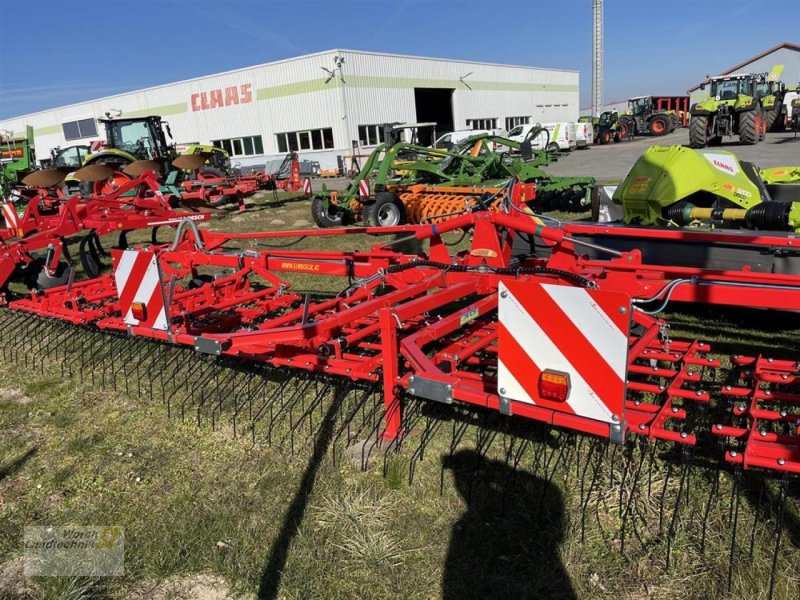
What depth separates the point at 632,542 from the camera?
2.33 metres

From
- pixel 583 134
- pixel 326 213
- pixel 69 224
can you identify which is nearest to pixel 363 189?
pixel 326 213

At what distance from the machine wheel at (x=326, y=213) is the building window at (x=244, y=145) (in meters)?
19.9

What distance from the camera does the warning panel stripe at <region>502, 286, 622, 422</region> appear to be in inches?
80.9

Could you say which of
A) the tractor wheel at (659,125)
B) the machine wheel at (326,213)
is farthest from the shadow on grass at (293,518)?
the tractor wheel at (659,125)

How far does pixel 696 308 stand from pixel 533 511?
3.15 m

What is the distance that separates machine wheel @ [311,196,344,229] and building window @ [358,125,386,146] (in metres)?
16.8

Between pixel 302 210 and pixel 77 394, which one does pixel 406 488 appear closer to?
pixel 77 394

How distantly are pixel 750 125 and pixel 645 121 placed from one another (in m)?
12.7

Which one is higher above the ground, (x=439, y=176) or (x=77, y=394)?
(x=439, y=176)

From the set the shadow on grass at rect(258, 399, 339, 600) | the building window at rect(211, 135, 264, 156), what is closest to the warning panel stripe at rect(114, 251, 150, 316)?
the shadow on grass at rect(258, 399, 339, 600)

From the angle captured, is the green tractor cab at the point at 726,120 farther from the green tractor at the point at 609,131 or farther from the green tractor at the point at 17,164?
the green tractor at the point at 17,164

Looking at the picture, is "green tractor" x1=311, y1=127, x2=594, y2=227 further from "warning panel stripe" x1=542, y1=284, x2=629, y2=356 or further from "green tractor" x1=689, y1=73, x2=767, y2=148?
"green tractor" x1=689, y1=73, x2=767, y2=148

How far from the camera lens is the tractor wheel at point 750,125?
19062mm

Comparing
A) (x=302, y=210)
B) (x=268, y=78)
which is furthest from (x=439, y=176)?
(x=268, y=78)
